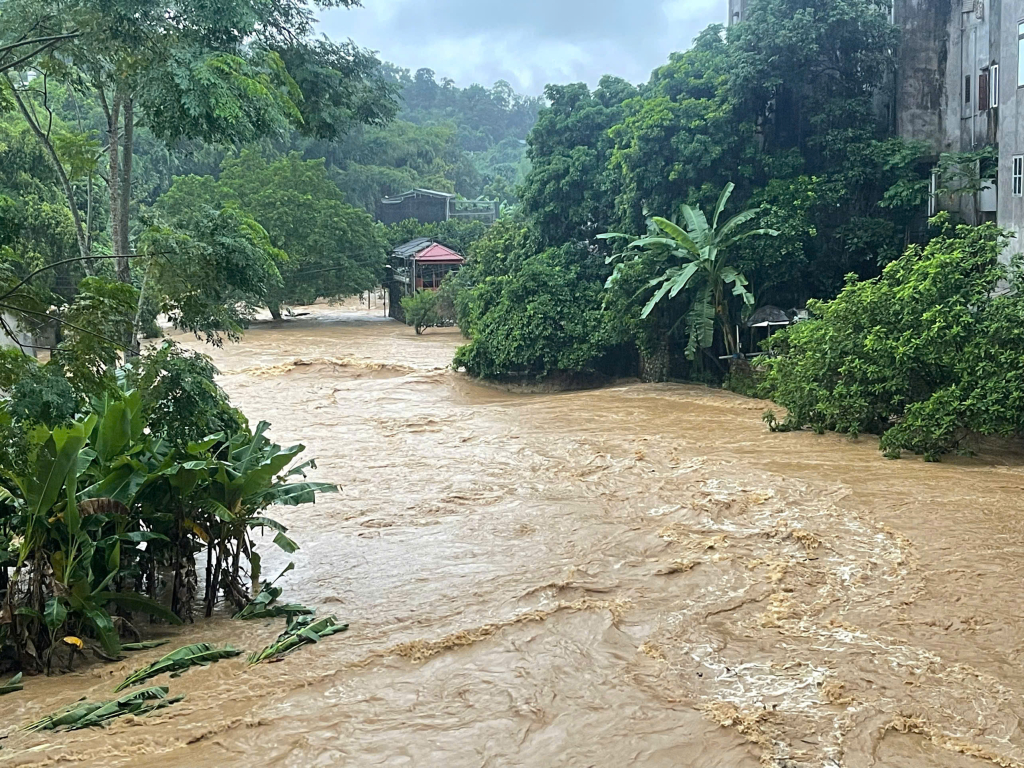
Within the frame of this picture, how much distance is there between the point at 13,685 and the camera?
19.6ft

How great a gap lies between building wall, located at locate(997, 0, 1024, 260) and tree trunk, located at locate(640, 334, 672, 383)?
245 inches

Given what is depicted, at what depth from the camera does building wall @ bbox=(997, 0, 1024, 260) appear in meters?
14.9

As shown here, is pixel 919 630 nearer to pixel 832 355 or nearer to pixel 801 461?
pixel 801 461

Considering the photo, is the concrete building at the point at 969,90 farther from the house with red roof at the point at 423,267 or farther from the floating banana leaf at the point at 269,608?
the house with red roof at the point at 423,267

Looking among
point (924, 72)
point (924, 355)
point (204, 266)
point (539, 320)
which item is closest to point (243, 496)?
point (204, 266)

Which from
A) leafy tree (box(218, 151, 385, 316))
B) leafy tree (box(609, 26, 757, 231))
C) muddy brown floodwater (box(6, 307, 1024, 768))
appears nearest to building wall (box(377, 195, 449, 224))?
leafy tree (box(218, 151, 385, 316))

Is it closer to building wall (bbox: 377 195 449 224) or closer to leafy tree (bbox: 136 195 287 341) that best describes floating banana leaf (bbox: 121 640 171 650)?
leafy tree (bbox: 136 195 287 341)

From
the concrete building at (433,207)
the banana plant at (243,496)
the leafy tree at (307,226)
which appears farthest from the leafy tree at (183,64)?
the concrete building at (433,207)

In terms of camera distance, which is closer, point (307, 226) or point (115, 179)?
point (115, 179)

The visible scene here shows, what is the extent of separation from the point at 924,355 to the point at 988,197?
19.5 feet

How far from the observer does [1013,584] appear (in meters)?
8.07

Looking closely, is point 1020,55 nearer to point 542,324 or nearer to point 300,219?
point 542,324

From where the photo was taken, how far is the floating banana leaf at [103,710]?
536 centimetres

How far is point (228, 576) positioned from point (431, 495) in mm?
4553
